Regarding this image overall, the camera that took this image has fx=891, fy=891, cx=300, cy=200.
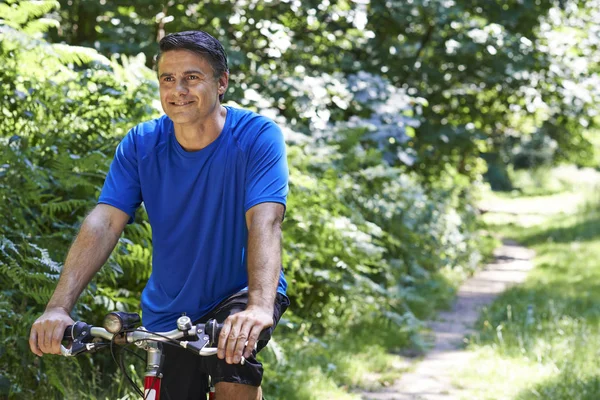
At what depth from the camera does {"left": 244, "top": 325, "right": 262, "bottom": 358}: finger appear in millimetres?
2449

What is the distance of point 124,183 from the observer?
3203mm

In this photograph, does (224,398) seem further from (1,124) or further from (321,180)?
(321,180)

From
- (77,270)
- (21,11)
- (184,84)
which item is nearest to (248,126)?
(184,84)

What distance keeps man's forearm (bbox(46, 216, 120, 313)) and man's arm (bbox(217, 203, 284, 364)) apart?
52 cm

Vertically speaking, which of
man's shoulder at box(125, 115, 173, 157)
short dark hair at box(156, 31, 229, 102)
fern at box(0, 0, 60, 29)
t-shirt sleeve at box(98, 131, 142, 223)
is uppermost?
fern at box(0, 0, 60, 29)

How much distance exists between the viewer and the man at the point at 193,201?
3.02 metres

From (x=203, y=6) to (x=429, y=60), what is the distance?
14.2ft

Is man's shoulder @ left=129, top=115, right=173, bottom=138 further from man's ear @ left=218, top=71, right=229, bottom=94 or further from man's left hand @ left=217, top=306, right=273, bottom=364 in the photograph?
man's left hand @ left=217, top=306, right=273, bottom=364

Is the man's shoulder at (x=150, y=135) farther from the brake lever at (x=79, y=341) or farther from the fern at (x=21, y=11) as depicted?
the fern at (x=21, y=11)

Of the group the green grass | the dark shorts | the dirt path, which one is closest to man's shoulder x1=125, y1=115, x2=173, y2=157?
the dark shorts

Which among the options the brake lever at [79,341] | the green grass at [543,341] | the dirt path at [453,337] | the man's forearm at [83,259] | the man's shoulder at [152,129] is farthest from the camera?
the dirt path at [453,337]

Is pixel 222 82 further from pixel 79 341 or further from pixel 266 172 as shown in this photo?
pixel 79 341

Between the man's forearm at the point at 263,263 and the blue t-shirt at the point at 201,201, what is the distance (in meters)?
0.13

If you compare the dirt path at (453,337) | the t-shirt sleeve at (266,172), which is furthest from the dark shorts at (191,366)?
the dirt path at (453,337)
